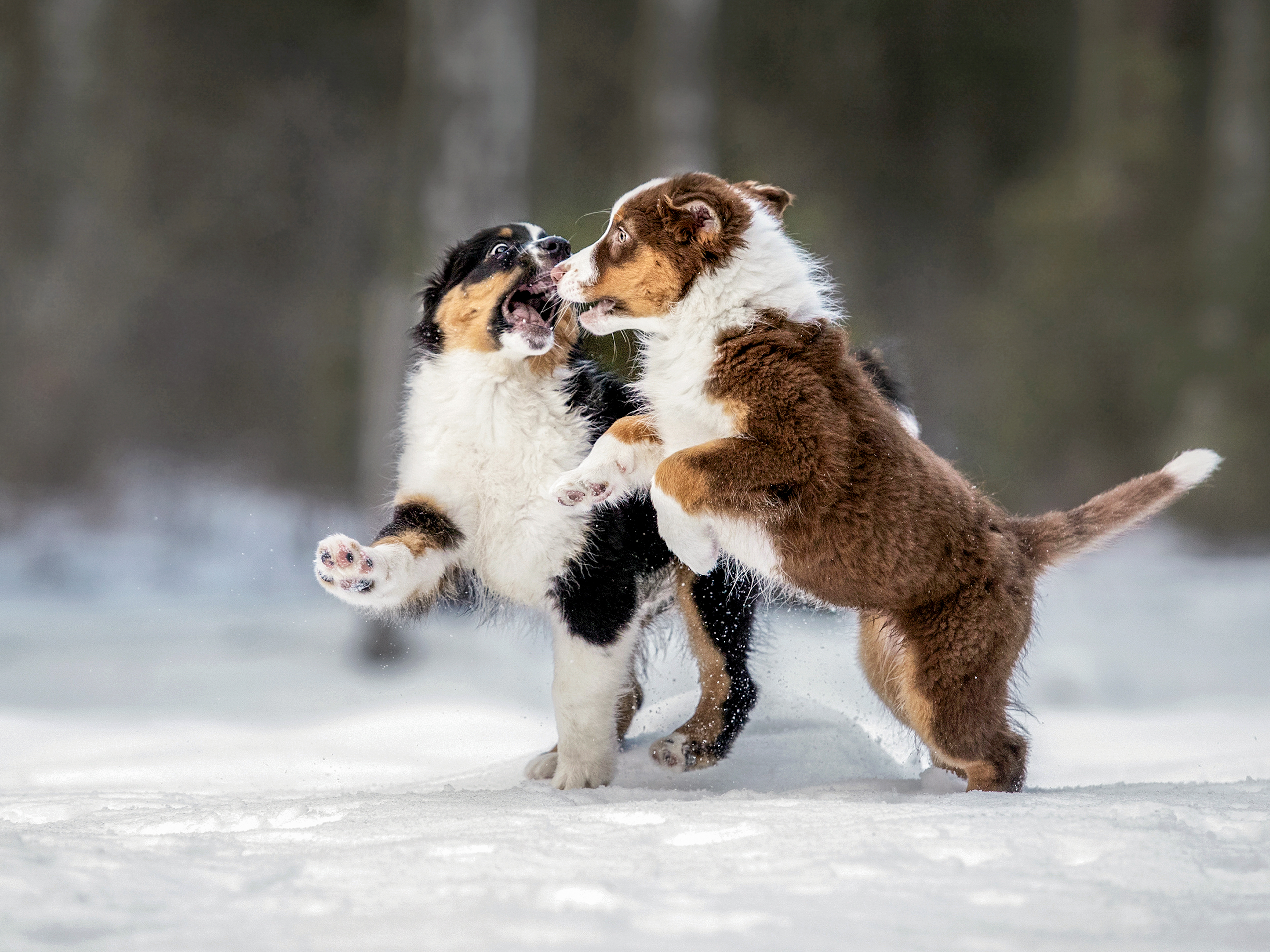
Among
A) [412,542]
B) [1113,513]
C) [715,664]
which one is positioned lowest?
[715,664]

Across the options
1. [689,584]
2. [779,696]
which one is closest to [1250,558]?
Answer: [779,696]

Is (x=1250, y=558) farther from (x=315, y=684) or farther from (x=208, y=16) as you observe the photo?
(x=208, y=16)

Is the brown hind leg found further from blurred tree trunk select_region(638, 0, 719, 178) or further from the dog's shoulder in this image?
blurred tree trunk select_region(638, 0, 719, 178)

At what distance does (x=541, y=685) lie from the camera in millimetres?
6113

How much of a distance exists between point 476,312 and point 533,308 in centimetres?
16

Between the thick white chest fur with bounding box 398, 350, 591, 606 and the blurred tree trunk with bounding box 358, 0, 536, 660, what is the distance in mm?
3084

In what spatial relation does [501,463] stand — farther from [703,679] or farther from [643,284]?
[703,679]

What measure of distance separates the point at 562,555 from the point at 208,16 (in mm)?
10267

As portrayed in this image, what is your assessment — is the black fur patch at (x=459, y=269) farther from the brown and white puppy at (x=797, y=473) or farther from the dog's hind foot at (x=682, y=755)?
the dog's hind foot at (x=682, y=755)

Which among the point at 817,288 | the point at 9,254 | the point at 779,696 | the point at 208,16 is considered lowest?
the point at 779,696

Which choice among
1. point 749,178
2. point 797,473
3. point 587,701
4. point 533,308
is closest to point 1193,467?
point 797,473

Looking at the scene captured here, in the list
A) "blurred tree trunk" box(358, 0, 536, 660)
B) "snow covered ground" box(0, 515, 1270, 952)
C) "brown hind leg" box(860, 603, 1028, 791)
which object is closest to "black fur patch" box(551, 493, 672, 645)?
"snow covered ground" box(0, 515, 1270, 952)

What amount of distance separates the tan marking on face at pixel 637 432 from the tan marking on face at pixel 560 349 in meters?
0.47

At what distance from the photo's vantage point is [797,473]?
8.48 ft
